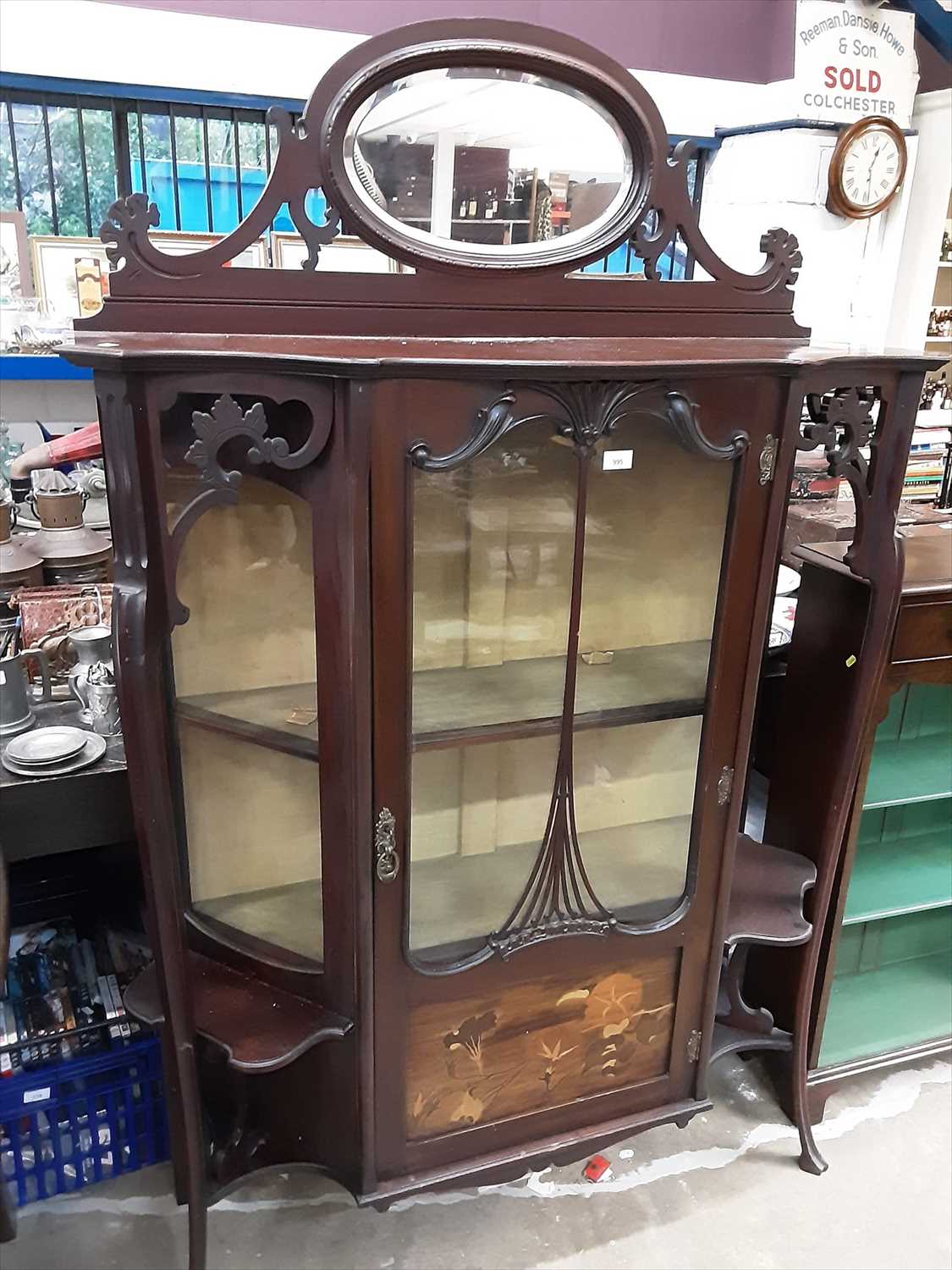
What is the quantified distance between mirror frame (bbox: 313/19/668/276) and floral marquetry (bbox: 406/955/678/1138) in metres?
0.91

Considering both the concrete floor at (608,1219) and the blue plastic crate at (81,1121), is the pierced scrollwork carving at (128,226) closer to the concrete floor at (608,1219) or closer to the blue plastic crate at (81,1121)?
the blue plastic crate at (81,1121)

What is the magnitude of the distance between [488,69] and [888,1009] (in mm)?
1719

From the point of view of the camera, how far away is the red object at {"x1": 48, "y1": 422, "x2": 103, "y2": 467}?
6.60 ft

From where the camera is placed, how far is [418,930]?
3.99 ft

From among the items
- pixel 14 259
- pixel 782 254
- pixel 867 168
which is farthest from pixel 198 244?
pixel 867 168

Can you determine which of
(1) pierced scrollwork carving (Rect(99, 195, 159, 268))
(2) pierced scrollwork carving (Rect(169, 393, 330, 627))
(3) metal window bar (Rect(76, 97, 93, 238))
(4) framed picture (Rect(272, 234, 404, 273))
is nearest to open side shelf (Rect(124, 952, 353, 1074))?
(2) pierced scrollwork carving (Rect(169, 393, 330, 627))

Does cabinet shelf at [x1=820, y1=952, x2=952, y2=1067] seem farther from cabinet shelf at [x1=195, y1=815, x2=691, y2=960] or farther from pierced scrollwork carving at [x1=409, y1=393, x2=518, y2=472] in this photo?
pierced scrollwork carving at [x1=409, y1=393, x2=518, y2=472]

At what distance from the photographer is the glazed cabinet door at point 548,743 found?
1.05 metres

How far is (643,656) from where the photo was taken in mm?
1262

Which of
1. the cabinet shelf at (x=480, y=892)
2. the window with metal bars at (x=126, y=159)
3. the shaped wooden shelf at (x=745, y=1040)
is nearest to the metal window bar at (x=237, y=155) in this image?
the window with metal bars at (x=126, y=159)

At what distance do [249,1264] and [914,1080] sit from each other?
1.23 m

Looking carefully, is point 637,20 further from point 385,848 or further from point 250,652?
point 385,848

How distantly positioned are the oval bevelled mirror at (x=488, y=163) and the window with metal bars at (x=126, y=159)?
1795mm

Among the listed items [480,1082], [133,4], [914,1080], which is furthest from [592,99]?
[133,4]
